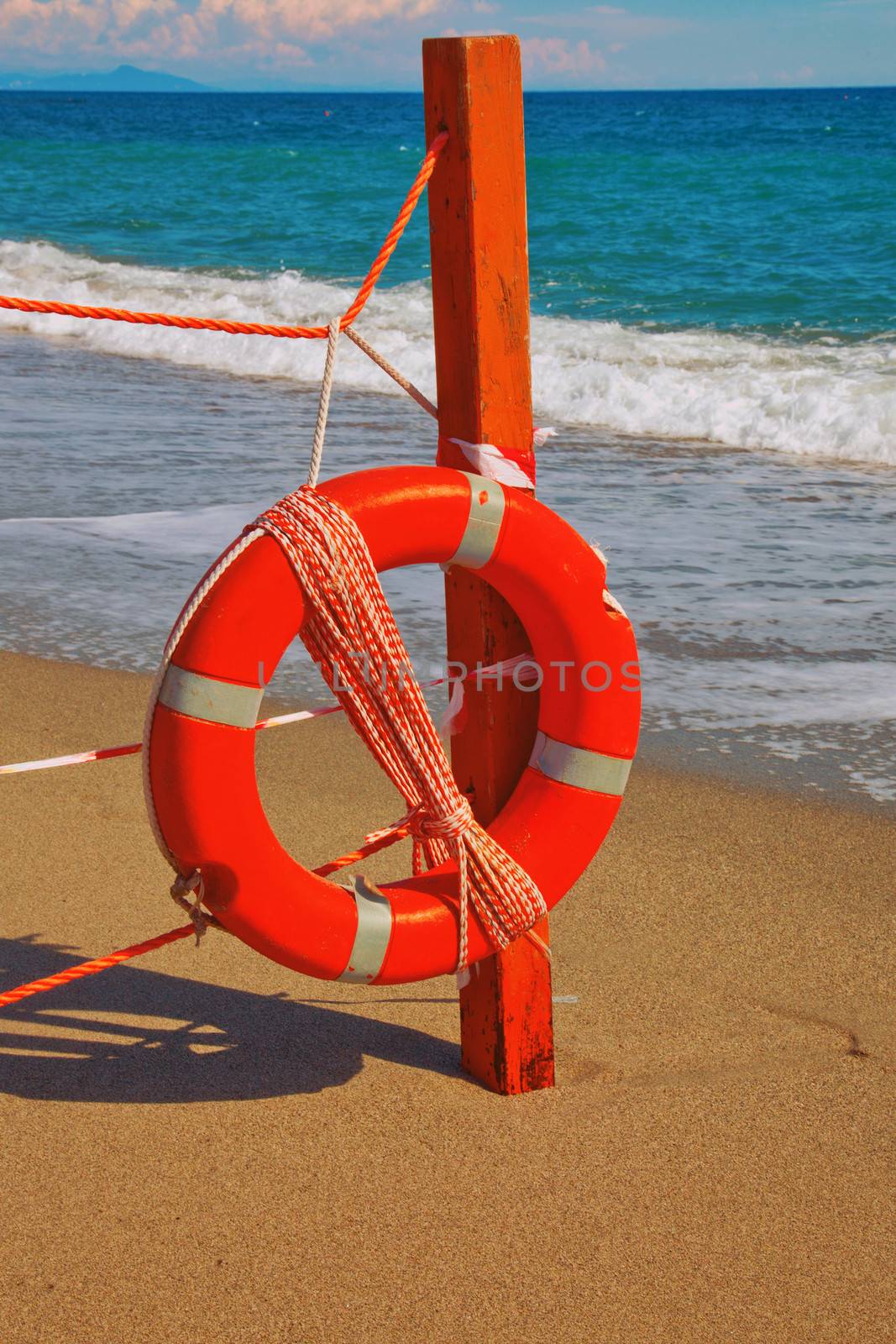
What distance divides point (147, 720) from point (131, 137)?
37574mm

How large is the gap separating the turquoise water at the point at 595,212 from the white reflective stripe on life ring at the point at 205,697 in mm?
8505

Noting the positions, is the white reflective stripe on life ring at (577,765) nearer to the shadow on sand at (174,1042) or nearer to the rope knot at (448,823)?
the rope knot at (448,823)

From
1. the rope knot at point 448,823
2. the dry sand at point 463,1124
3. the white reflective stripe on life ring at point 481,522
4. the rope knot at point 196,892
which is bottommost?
the dry sand at point 463,1124

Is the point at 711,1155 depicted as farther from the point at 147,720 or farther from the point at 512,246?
the point at 512,246

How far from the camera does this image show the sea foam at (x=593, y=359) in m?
6.88

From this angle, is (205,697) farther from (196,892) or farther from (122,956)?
(122,956)

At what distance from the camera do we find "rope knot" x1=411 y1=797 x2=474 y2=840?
1.88m

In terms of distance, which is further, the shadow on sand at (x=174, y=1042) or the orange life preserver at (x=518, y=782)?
the shadow on sand at (x=174, y=1042)

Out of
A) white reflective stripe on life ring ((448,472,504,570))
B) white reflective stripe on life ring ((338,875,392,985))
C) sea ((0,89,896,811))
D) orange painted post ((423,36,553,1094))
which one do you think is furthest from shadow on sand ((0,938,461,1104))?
sea ((0,89,896,811))

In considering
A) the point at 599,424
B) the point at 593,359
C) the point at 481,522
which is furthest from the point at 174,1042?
the point at 593,359

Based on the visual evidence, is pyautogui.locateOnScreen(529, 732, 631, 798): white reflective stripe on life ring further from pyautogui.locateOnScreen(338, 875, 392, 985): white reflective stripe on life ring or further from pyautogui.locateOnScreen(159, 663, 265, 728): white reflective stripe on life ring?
pyautogui.locateOnScreen(159, 663, 265, 728): white reflective stripe on life ring

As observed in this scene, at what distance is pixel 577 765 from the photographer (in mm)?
1946

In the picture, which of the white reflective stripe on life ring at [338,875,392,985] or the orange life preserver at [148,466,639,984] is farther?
the white reflective stripe on life ring at [338,875,392,985]

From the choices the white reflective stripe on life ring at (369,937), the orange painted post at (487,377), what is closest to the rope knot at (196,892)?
the white reflective stripe on life ring at (369,937)
